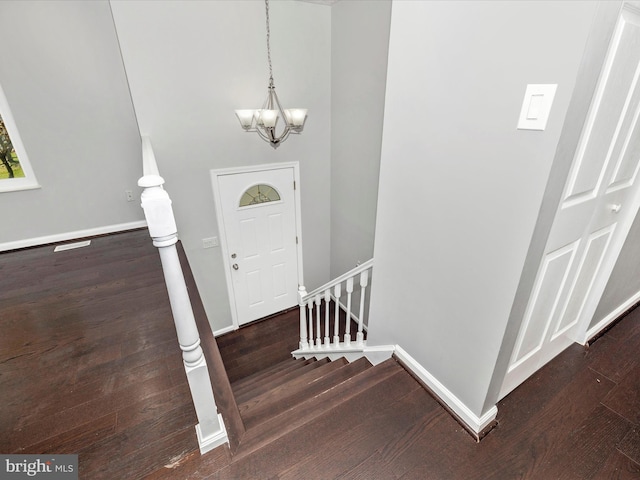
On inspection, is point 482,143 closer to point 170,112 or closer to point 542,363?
point 542,363

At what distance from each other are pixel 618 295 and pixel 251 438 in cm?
245

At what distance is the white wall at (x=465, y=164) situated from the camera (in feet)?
3.11

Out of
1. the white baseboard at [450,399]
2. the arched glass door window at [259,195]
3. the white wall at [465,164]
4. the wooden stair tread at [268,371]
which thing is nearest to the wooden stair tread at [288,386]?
the wooden stair tread at [268,371]

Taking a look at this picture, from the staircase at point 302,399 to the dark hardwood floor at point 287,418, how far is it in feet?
0.04

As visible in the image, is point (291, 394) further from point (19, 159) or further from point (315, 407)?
point (19, 159)

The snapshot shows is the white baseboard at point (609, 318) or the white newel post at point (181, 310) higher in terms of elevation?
the white newel post at point (181, 310)

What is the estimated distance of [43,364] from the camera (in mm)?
1662

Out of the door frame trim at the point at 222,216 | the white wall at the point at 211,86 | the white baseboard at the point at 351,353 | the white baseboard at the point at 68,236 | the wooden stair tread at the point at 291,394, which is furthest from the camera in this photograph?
the door frame trim at the point at 222,216

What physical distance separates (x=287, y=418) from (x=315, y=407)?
160mm

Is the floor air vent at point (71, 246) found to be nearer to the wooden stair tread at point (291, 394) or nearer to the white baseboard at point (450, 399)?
the wooden stair tread at point (291, 394)

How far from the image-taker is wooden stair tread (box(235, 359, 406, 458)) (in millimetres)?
1350

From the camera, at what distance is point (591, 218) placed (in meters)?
1.35

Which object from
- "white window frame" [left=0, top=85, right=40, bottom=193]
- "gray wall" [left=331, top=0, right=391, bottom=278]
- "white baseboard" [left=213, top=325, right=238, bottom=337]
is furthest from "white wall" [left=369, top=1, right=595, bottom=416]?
"white window frame" [left=0, top=85, right=40, bottom=193]

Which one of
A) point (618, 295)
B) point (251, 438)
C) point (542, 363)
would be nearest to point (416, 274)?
point (542, 363)
